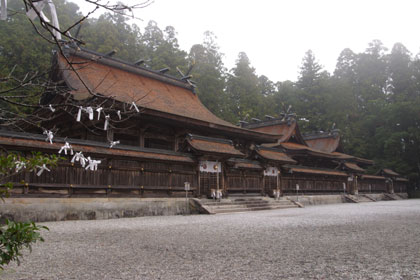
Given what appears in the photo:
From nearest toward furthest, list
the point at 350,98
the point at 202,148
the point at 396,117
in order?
the point at 202,148 → the point at 396,117 → the point at 350,98

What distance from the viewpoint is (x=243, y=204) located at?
17688mm

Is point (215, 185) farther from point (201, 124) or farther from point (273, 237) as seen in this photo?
point (273, 237)

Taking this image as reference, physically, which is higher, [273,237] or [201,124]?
[201,124]

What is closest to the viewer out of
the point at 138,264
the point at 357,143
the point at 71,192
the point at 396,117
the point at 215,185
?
the point at 138,264

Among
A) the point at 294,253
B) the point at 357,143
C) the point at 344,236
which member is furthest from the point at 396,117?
the point at 294,253

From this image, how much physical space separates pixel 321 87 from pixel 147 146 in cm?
3983

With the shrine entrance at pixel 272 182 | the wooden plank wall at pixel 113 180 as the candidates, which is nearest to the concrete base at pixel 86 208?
the wooden plank wall at pixel 113 180

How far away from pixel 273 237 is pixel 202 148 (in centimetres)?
918

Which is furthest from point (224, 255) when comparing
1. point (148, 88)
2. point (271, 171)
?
point (271, 171)

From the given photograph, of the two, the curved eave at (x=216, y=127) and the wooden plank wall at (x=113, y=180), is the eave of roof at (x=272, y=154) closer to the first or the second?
the curved eave at (x=216, y=127)

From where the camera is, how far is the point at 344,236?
24.5 feet

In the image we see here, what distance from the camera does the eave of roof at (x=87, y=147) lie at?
425 inches

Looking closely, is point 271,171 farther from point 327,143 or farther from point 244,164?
point 327,143

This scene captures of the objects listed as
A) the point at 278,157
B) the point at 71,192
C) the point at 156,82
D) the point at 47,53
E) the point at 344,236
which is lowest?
the point at 344,236
